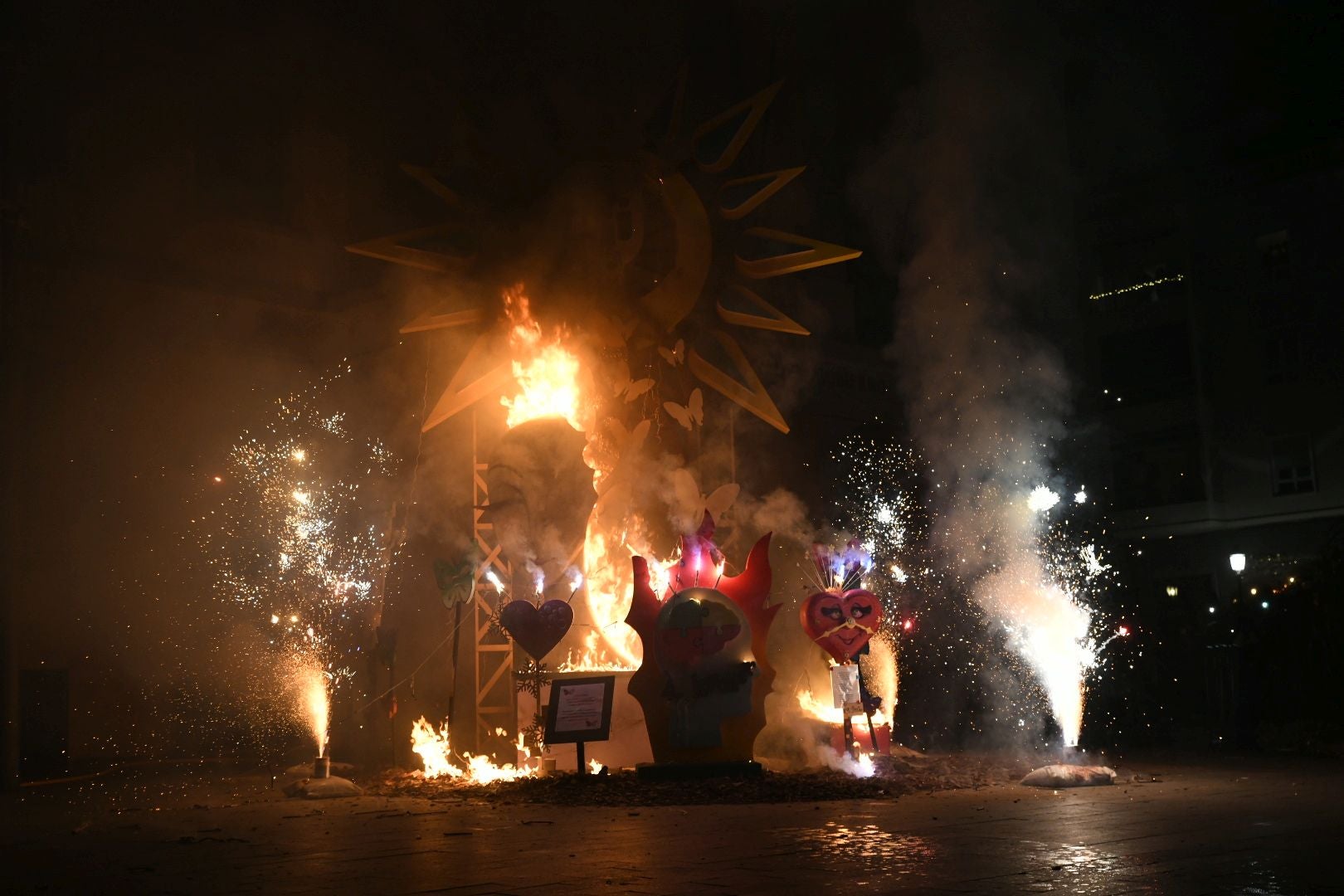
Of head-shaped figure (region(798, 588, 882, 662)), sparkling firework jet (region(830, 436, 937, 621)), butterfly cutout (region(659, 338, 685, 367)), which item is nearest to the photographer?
head-shaped figure (region(798, 588, 882, 662))

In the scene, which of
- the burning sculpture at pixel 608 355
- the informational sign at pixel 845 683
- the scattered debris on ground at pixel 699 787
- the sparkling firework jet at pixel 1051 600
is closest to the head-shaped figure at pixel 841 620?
the informational sign at pixel 845 683

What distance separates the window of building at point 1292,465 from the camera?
34219 millimetres

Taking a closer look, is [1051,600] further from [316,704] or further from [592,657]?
[316,704]

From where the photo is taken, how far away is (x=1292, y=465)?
34656 mm

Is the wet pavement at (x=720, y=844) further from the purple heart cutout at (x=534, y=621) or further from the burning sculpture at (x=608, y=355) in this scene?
the burning sculpture at (x=608, y=355)

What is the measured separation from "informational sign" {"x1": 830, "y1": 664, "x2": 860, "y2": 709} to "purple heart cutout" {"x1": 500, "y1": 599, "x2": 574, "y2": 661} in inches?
163

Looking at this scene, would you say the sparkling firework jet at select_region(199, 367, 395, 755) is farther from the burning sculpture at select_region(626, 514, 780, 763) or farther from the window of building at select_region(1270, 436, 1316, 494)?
the window of building at select_region(1270, 436, 1316, 494)

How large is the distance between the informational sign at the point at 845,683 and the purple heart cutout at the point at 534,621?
415cm

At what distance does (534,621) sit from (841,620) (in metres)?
4.29

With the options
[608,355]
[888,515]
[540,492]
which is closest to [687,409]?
[608,355]

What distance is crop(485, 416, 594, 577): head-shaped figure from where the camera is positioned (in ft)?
61.0

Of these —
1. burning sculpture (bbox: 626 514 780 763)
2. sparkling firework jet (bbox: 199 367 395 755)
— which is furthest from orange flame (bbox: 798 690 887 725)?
sparkling firework jet (bbox: 199 367 395 755)

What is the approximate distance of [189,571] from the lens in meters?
23.3

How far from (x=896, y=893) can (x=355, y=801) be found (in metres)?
9.21
